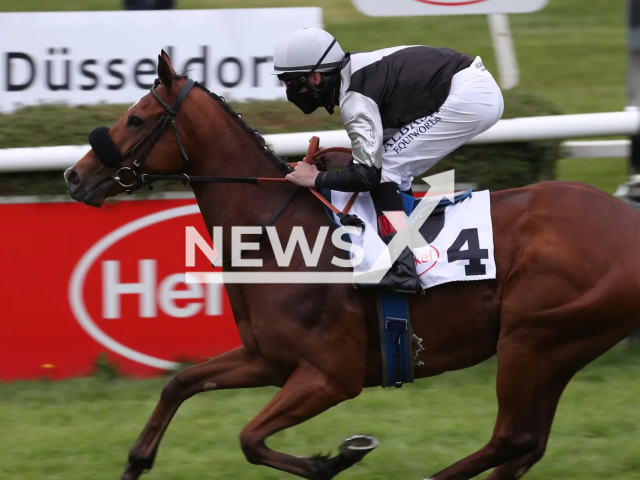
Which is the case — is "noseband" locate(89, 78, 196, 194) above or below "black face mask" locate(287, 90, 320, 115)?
below

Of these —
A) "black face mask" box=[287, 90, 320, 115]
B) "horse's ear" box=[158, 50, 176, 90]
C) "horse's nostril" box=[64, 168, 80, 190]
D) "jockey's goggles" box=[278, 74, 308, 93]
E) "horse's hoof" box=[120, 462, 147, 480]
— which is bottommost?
"horse's hoof" box=[120, 462, 147, 480]

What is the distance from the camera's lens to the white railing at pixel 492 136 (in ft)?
20.7

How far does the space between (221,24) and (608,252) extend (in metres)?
3.46

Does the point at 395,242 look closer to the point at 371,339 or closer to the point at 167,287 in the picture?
the point at 371,339

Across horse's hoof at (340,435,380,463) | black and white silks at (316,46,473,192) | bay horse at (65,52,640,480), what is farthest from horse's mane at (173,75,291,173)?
horse's hoof at (340,435,380,463)

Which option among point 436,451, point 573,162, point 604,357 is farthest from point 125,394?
point 573,162

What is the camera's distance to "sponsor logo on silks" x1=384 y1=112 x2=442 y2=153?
15.4ft

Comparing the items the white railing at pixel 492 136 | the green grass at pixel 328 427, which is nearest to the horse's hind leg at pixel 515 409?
the green grass at pixel 328 427

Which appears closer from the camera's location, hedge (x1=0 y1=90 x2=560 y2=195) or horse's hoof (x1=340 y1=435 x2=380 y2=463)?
horse's hoof (x1=340 y1=435 x2=380 y2=463)

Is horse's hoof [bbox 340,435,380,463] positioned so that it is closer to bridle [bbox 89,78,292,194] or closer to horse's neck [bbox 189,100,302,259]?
horse's neck [bbox 189,100,302,259]

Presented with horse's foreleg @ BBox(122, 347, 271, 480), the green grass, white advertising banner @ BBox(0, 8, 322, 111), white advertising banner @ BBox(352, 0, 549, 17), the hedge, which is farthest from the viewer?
white advertising banner @ BBox(0, 8, 322, 111)

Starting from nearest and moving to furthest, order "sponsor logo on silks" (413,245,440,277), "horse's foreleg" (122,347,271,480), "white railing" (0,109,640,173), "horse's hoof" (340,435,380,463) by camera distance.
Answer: "sponsor logo on silks" (413,245,440,277)
"horse's hoof" (340,435,380,463)
"horse's foreleg" (122,347,271,480)
"white railing" (0,109,640,173)

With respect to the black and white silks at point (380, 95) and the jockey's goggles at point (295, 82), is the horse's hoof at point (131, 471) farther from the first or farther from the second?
the jockey's goggles at point (295, 82)

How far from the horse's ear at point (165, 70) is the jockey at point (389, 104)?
446mm
